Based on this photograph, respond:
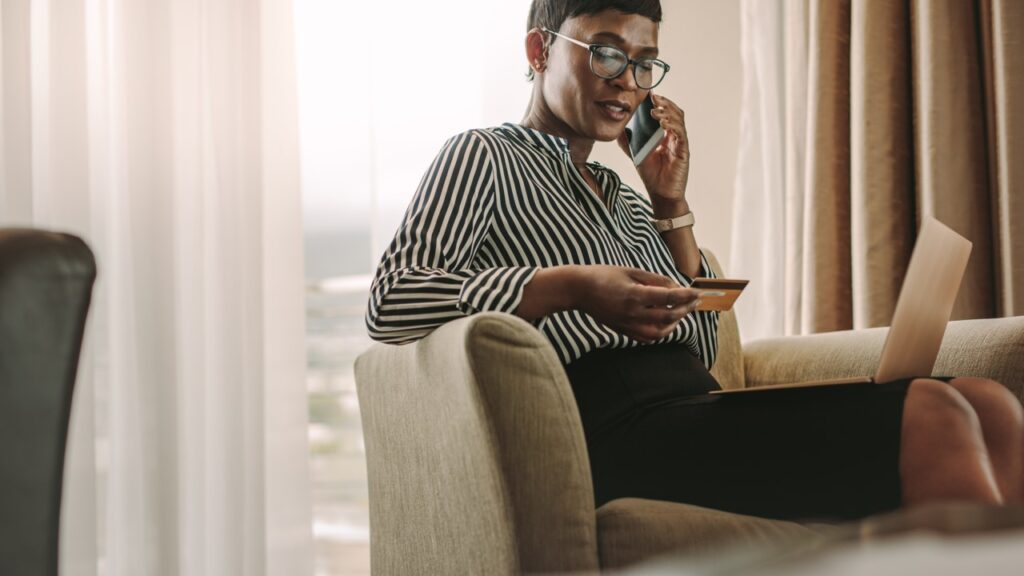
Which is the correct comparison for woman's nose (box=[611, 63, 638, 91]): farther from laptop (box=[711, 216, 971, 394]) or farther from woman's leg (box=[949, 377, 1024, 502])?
woman's leg (box=[949, 377, 1024, 502])

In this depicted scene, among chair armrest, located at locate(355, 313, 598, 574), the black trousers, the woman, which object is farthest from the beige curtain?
chair armrest, located at locate(355, 313, 598, 574)

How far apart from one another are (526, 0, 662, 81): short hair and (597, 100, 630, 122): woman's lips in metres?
0.15

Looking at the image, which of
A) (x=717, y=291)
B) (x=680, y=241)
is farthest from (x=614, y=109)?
(x=717, y=291)

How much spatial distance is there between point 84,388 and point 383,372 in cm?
104

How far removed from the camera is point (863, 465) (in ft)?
3.27

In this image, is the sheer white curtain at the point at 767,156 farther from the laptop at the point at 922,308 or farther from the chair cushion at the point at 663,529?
the chair cushion at the point at 663,529

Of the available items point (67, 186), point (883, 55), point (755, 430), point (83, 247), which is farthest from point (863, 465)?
point (67, 186)

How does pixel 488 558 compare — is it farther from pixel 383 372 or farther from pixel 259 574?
pixel 259 574

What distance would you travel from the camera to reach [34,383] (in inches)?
24.3

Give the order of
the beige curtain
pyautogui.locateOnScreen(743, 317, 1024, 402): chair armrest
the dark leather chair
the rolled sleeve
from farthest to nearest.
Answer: the beige curtain, pyautogui.locateOnScreen(743, 317, 1024, 402): chair armrest, the rolled sleeve, the dark leather chair

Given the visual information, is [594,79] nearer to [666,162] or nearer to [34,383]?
[666,162]

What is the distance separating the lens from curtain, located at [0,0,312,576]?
6.72ft

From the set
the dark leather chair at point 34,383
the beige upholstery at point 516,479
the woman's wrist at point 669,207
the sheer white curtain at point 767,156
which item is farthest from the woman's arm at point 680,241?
the dark leather chair at point 34,383

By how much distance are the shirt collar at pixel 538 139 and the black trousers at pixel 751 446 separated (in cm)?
41
